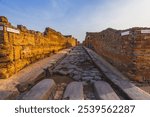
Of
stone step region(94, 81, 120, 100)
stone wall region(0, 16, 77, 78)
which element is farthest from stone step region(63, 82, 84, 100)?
stone wall region(0, 16, 77, 78)

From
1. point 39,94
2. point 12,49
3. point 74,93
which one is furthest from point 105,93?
point 12,49

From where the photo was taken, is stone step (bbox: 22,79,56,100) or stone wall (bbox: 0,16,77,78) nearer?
stone step (bbox: 22,79,56,100)

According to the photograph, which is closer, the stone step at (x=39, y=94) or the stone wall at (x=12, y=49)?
the stone step at (x=39, y=94)

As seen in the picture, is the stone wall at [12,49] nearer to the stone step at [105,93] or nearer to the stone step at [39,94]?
the stone step at [39,94]

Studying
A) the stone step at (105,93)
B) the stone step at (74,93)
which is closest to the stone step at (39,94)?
the stone step at (74,93)

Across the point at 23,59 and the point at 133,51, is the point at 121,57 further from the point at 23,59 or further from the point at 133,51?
the point at 23,59

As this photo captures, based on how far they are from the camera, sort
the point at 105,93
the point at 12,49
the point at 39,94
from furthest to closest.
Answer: the point at 12,49
the point at 105,93
the point at 39,94

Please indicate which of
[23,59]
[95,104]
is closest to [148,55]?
[95,104]

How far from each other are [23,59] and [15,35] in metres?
1.01

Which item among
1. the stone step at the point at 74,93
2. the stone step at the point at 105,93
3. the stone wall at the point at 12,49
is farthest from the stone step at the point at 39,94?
the stone wall at the point at 12,49

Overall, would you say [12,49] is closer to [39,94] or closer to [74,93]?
[39,94]

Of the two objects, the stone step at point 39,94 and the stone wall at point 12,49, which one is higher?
the stone wall at point 12,49

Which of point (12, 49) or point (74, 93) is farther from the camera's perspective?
point (12, 49)

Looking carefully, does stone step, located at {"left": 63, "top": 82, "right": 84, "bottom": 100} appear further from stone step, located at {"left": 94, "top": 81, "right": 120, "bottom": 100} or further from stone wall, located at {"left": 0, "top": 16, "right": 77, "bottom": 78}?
stone wall, located at {"left": 0, "top": 16, "right": 77, "bottom": 78}
